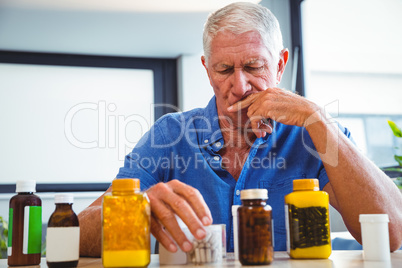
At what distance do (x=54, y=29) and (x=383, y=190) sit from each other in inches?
110

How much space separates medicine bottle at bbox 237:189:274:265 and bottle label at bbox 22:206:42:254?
1.51 feet

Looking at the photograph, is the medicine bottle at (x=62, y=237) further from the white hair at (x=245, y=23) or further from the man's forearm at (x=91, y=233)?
the white hair at (x=245, y=23)

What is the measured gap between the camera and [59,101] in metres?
3.74

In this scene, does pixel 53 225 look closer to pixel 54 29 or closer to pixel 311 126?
pixel 311 126

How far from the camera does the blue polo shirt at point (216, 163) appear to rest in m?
1.33

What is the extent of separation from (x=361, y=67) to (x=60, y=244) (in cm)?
247

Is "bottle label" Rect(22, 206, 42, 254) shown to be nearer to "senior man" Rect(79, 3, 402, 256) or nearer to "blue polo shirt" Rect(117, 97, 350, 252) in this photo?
"senior man" Rect(79, 3, 402, 256)

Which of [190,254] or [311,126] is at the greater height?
[311,126]

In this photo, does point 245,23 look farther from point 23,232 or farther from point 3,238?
point 3,238

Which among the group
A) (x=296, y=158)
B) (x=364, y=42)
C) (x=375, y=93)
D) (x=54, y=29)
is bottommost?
(x=296, y=158)

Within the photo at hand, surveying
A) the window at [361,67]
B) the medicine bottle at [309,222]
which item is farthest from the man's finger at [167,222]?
the window at [361,67]

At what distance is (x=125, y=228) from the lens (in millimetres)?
758

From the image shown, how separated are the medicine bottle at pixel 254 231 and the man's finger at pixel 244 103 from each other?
1.85ft

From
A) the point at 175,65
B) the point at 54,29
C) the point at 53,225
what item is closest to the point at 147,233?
the point at 53,225
